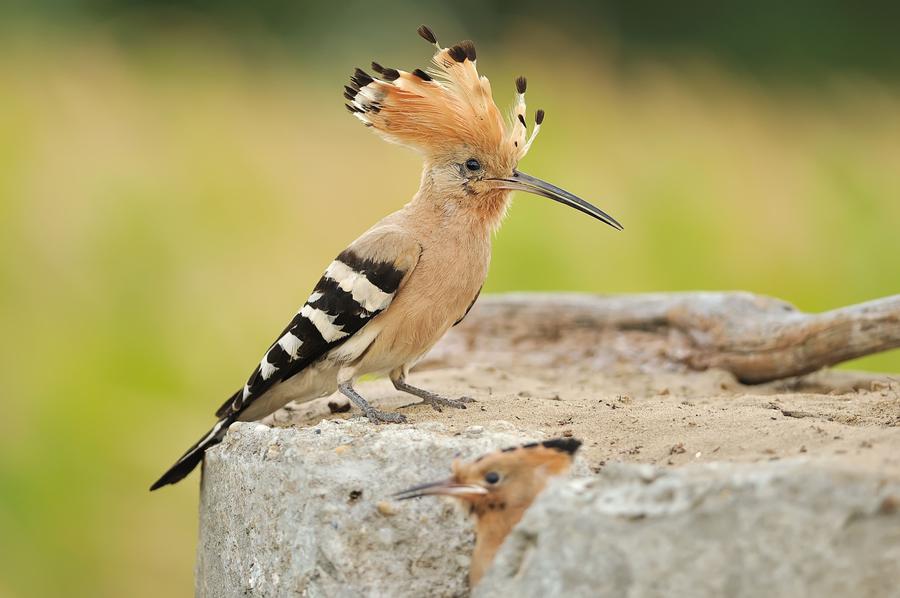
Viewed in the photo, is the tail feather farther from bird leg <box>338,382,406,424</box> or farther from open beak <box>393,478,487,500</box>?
open beak <box>393,478,487,500</box>

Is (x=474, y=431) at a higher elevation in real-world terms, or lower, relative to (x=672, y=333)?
lower

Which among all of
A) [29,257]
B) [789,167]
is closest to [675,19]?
[789,167]

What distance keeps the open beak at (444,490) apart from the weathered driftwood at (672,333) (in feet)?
6.58

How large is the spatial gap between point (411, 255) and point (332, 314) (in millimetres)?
265

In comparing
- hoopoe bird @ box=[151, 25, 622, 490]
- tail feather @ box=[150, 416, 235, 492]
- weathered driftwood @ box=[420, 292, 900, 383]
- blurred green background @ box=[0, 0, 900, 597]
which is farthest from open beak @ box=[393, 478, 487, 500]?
blurred green background @ box=[0, 0, 900, 597]

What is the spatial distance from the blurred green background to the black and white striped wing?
2.06m

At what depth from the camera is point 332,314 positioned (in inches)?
117

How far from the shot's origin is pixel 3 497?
15.6 feet

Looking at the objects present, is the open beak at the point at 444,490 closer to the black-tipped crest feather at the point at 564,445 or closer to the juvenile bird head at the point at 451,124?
the black-tipped crest feather at the point at 564,445

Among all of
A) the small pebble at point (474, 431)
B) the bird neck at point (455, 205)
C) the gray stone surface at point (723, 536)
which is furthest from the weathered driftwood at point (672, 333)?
the gray stone surface at point (723, 536)

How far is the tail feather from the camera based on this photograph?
10.2ft

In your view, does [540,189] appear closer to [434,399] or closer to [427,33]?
[427,33]

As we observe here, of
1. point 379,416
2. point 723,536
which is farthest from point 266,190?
point 723,536

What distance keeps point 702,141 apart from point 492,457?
482cm
